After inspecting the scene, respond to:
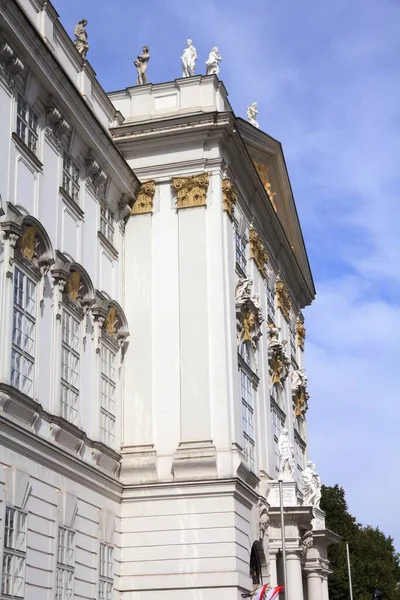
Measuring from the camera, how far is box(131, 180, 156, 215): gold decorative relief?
2773 centimetres

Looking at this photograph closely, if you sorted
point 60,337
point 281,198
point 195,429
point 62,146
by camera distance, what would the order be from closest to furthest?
1. point 60,337
2. point 62,146
3. point 195,429
4. point 281,198

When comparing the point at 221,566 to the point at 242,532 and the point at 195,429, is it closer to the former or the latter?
the point at 242,532

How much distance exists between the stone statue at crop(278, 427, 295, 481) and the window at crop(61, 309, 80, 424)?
34.9 feet

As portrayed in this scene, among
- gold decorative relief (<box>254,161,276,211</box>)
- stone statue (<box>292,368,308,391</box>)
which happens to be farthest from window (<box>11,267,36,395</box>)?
stone statue (<box>292,368,308,391</box>)

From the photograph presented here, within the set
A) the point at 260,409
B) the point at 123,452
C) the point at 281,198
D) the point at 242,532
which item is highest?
the point at 281,198

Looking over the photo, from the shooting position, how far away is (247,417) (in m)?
28.2

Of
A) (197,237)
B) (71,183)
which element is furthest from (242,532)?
(71,183)

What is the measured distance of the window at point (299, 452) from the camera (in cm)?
3725

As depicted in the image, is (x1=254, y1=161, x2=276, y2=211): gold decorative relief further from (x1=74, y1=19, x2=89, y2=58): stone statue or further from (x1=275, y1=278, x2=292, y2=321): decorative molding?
(x1=74, y1=19, x2=89, y2=58): stone statue

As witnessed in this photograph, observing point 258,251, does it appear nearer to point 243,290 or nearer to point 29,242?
point 243,290

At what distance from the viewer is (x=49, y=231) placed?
2170 centimetres

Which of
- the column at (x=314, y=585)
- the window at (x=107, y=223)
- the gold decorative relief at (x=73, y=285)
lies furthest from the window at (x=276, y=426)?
the gold decorative relief at (x=73, y=285)

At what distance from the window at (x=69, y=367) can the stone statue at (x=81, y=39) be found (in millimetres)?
7947

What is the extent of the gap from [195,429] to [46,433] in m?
5.77
